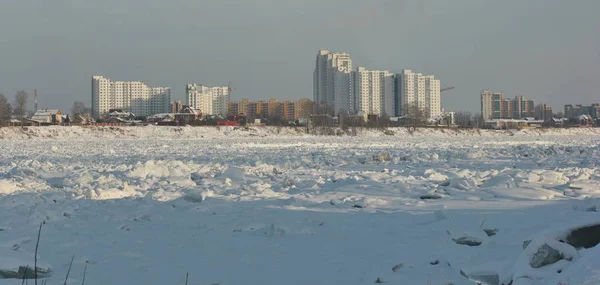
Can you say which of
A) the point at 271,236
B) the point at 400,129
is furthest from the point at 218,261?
the point at 400,129

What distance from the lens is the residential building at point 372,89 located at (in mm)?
192125

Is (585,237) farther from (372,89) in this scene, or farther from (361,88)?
(372,89)

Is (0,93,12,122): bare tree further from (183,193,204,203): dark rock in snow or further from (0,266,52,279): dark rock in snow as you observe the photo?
(0,266,52,279): dark rock in snow

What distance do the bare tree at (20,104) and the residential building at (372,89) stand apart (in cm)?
11478

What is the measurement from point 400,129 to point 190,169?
84.4 m

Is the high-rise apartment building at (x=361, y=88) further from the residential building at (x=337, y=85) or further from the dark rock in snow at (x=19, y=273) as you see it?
the dark rock in snow at (x=19, y=273)

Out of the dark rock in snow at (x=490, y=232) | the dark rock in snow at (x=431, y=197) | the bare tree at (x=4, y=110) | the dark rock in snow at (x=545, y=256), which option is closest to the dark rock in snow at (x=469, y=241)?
the dark rock in snow at (x=490, y=232)

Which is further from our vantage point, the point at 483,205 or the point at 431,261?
the point at 483,205

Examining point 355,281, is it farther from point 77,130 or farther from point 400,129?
point 400,129

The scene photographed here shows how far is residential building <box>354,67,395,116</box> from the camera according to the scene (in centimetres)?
19212

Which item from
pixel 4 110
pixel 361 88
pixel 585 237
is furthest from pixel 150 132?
pixel 361 88

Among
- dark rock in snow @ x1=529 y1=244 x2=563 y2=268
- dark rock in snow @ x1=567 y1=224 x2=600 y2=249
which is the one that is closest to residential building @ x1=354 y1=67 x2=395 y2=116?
dark rock in snow @ x1=567 y1=224 x2=600 y2=249

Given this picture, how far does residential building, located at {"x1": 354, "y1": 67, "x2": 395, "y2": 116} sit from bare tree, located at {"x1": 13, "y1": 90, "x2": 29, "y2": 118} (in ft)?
377

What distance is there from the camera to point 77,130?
66.7 m
